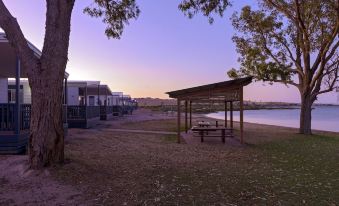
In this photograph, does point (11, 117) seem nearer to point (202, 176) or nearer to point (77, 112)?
point (202, 176)

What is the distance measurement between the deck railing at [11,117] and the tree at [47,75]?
356cm

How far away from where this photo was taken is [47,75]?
312 inches

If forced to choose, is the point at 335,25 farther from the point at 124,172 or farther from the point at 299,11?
the point at 124,172

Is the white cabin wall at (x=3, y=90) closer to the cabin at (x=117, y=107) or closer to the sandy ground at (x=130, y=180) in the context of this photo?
the sandy ground at (x=130, y=180)

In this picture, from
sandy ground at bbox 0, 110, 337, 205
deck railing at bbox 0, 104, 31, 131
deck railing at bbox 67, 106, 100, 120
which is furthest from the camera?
deck railing at bbox 67, 106, 100, 120

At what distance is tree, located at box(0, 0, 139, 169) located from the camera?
785cm

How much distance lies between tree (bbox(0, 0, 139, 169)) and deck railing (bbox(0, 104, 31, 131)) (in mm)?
3559

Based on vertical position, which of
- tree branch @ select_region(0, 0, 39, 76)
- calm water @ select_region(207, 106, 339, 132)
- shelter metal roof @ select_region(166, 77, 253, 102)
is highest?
tree branch @ select_region(0, 0, 39, 76)

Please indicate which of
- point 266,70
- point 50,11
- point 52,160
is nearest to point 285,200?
point 52,160

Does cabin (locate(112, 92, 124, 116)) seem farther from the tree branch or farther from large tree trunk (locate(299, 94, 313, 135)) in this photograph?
the tree branch

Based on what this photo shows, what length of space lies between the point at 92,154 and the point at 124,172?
2.60m

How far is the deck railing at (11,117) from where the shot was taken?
38.0 ft

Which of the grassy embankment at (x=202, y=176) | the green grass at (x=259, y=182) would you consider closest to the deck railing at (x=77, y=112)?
the grassy embankment at (x=202, y=176)

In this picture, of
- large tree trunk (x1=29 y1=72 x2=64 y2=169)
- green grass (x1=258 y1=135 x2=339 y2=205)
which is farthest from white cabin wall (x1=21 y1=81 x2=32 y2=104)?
large tree trunk (x1=29 y1=72 x2=64 y2=169)
